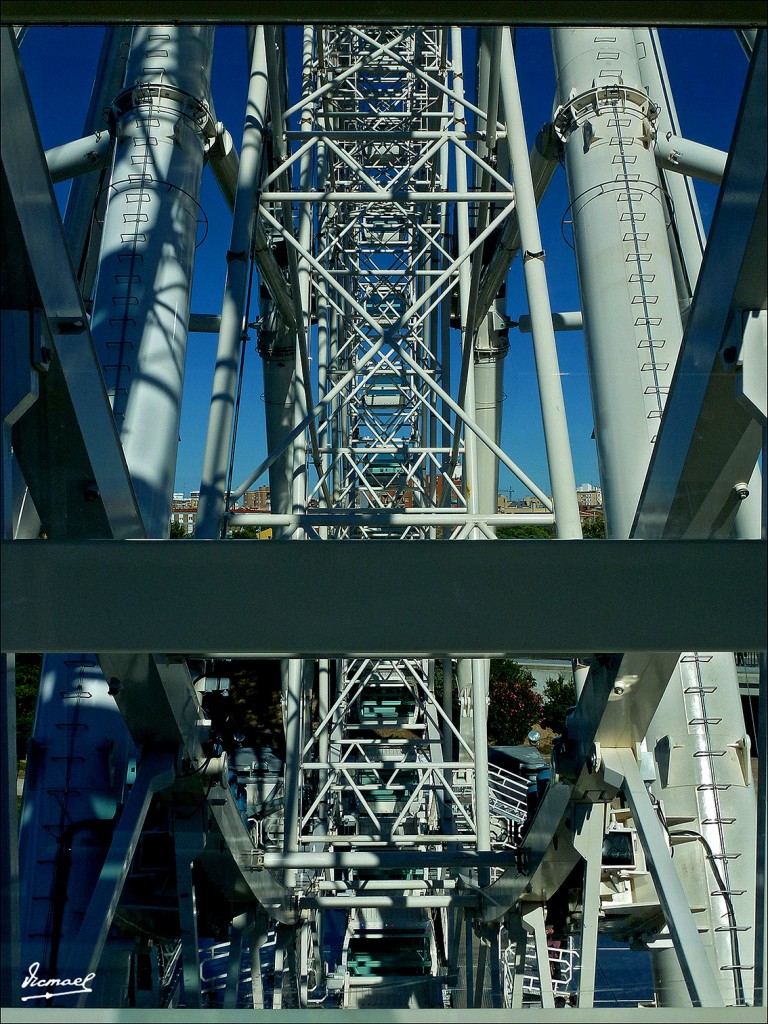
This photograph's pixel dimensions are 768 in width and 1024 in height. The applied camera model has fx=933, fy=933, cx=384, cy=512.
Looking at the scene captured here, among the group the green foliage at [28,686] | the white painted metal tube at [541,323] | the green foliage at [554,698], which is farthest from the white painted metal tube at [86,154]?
the green foliage at [554,698]

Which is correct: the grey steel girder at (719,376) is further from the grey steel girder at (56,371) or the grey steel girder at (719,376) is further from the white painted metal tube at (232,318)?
the white painted metal tube at (232,318)

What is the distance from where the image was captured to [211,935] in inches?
265

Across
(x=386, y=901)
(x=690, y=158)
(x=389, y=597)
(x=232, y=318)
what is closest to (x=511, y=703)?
(x=386, y=901)

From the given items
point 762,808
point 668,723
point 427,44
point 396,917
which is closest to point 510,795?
point 396,917

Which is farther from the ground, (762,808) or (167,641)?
(167,641)

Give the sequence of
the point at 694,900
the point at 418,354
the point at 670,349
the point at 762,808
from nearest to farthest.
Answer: the point at 762,808 < the point at 694,900 < the point at 670,349 < the point at 418,354

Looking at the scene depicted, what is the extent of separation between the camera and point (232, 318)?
19.2 ft

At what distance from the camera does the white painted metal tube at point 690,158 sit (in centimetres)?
Answer: 341

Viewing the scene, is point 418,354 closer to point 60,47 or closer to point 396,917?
point 396,917

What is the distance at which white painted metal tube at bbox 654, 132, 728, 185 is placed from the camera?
11.2 feet

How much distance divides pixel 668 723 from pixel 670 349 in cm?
230

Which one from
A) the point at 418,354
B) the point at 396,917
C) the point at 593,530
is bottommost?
the point at 396,917

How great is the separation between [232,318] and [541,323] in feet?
6.29

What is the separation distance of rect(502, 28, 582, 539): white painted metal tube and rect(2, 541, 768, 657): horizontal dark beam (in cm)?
241
